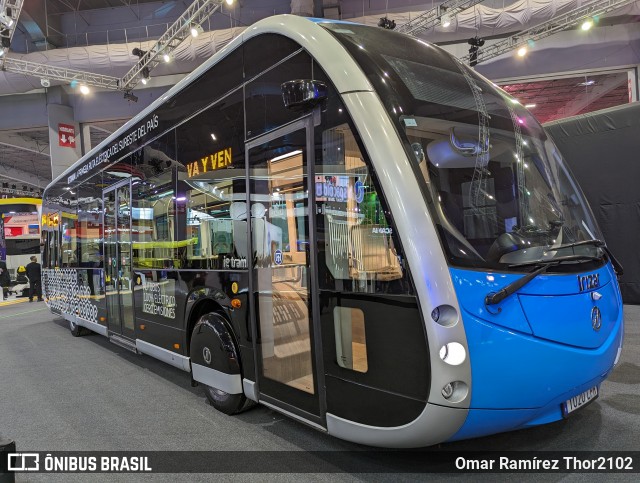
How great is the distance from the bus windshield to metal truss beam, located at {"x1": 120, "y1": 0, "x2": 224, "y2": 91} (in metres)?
8.05

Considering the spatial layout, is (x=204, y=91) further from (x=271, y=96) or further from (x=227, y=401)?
(x=227, y=401)

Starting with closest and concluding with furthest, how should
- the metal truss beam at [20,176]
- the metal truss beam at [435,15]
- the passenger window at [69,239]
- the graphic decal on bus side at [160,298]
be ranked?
the graphic decal on bus side at [160,298], the passenger window at [69,239], the metal truss beam at [435,15], the metal truss beam at [20,176]

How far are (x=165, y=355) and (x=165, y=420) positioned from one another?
83 cm

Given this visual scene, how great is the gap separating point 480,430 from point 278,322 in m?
1.42

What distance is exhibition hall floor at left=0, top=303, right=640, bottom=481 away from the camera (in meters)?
3.00

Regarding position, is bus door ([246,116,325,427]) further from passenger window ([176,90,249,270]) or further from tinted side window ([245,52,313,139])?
passenger window ([176,90,249,270])

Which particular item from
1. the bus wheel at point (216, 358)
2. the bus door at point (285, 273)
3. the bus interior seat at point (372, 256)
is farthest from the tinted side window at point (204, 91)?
the bus wheel at point (216, 358)

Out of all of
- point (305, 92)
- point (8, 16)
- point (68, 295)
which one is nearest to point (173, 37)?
point (8, 16)

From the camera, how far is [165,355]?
4.52 metres

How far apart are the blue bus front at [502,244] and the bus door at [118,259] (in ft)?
12.2

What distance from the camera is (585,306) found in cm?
250

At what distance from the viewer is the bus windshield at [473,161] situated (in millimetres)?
2328

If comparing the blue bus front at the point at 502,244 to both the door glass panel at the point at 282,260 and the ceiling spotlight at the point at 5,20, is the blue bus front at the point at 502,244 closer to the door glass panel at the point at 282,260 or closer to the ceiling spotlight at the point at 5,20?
the door glass panel at the point at 282,260

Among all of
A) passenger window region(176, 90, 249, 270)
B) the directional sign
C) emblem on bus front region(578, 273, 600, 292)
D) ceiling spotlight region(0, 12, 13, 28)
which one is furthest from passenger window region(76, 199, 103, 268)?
the directional sign
